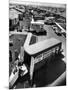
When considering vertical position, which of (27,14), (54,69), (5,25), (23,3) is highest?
(23,3)

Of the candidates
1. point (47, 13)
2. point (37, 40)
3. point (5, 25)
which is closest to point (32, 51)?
point (37, 40)

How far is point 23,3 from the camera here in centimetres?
168

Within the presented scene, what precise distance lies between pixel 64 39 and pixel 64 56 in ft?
0.75

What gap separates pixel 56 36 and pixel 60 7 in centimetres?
39

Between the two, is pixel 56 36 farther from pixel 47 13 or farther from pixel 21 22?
pixel 21 22

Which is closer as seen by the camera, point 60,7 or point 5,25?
point 5,25

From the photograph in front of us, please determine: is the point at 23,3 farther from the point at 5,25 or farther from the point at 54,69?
the point at 54,69

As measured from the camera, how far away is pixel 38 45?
1.73 meters

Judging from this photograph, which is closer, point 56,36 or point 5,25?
point 5,25

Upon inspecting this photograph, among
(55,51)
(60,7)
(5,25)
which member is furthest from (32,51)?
(60,7)

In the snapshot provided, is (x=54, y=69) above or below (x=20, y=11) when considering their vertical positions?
below

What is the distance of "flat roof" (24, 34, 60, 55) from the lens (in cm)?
167

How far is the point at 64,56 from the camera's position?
6.06 feet

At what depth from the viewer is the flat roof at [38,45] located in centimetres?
167
